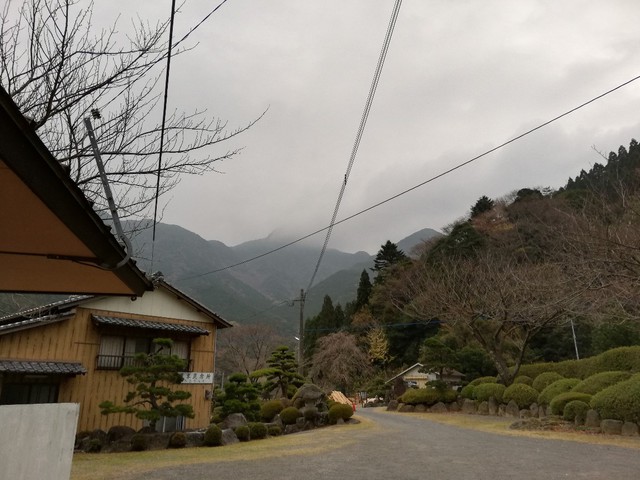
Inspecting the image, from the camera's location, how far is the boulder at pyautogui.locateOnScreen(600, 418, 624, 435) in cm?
1059

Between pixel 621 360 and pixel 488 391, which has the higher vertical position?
pixel 621 360

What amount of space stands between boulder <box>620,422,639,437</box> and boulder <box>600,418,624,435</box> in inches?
3.4

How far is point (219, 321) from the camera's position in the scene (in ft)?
54.3

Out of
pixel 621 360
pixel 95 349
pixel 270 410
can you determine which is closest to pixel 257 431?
pixel 270 410

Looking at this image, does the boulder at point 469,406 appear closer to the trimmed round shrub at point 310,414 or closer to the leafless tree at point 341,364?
the trimmed round shrub at point 310,414

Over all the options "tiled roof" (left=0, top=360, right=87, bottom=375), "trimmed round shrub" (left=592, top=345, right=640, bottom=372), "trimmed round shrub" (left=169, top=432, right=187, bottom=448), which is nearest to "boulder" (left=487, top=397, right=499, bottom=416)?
"trimmed round shrub" (left=592, top=345, right=640, bottom=372)

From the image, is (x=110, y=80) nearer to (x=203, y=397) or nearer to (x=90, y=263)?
(x=90, y=263)

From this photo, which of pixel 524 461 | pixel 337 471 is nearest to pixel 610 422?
pixel 524 461

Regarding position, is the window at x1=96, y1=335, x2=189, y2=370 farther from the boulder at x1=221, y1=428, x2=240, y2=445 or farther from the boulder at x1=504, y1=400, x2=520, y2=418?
the boulder at x1=504, y1=400, x2=520, y2=418

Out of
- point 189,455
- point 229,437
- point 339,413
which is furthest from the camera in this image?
point 339,413

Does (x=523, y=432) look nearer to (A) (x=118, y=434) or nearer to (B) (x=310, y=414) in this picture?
(B) (x=310, y=414)

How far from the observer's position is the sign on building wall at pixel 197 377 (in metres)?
15.1

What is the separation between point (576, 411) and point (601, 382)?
5.22ft

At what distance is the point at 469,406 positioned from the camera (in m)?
18.5
